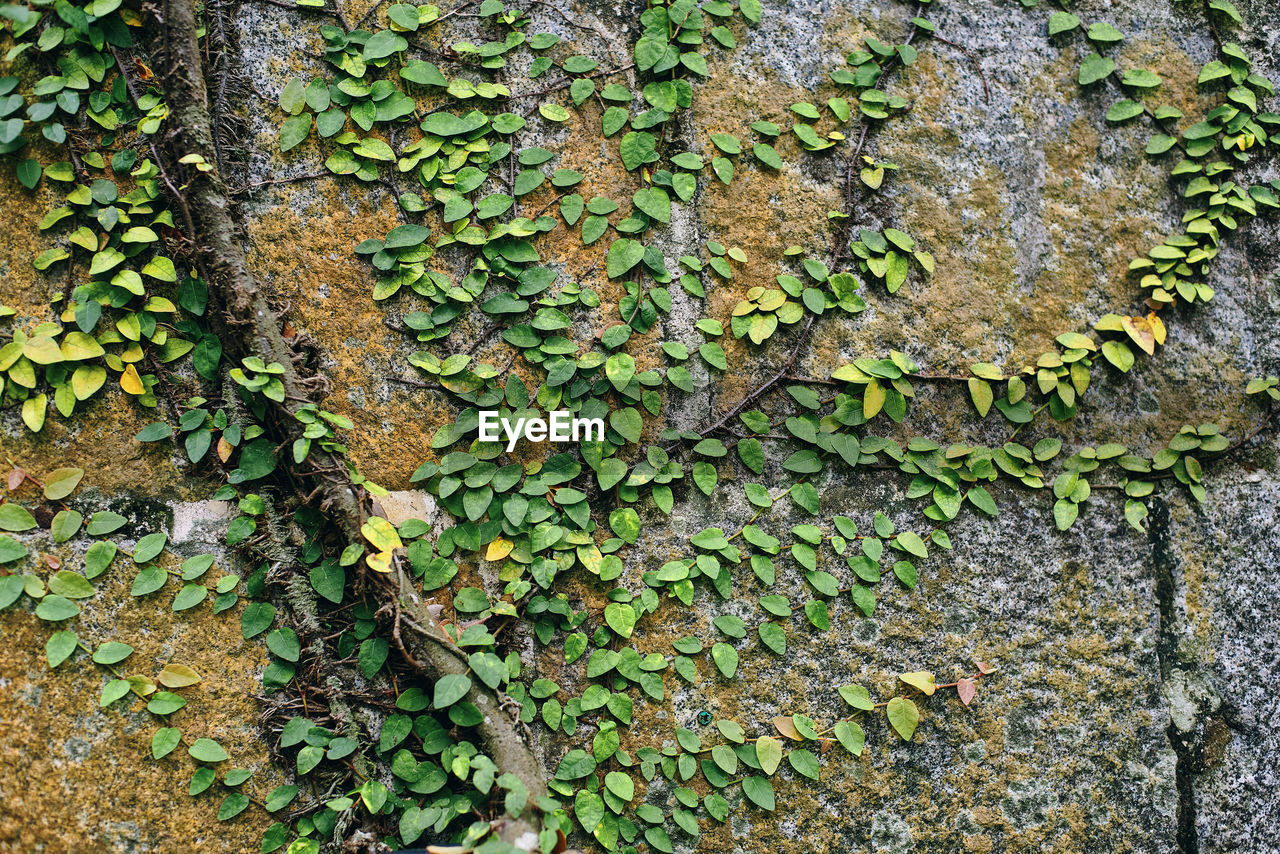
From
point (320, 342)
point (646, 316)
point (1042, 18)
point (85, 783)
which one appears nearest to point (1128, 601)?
point (646, 316)

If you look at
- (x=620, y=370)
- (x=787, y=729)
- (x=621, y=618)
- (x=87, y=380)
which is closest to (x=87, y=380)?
(x=87, y=380)

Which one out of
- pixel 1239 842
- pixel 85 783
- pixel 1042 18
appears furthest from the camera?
pixel 1042 18

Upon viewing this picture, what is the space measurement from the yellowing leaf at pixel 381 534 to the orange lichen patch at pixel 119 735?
392 mm

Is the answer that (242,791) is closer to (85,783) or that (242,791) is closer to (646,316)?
(85,783)

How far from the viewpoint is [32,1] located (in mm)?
1766

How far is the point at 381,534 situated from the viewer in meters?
1.79

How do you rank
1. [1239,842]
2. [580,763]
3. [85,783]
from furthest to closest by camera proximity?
1. [1239,842]
2. [580,763]
3. [85,783]

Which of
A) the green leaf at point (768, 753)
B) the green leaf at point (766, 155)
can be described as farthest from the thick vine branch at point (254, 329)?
the green leaf at point (766, 155)

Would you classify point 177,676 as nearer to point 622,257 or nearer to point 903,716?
point 622,257

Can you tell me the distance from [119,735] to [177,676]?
0.55 feet

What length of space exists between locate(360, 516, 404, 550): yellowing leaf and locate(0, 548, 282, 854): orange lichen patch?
1.29ft

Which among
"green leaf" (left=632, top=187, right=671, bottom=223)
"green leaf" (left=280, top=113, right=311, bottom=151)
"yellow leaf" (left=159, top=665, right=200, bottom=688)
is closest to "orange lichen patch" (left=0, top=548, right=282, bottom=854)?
"yellow leaf" (left=159, top=665, right=200, bottom=688)

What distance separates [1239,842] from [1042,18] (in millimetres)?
2232

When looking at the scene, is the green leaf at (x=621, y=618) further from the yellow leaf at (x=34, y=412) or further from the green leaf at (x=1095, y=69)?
the green leaf at (x=1095, y=69)
